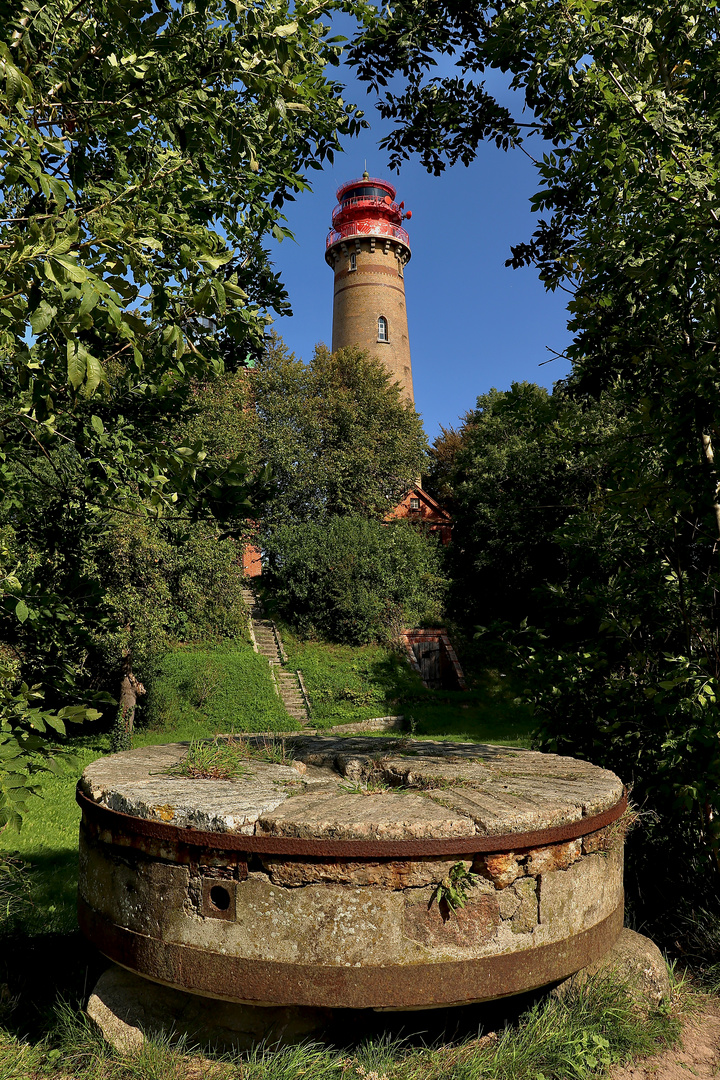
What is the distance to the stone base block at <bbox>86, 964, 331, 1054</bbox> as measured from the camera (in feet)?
10.6

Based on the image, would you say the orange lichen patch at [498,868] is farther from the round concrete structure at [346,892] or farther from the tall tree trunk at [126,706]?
the tall tree trunk at [126,706]

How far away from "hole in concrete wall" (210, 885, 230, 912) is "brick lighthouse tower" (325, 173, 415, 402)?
24119 millimetres

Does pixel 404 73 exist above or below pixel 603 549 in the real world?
→ above

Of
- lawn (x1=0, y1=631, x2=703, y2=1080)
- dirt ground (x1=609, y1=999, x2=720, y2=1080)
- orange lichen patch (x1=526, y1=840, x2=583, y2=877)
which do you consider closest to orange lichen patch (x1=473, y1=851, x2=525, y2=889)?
orange lichen patch (x1=526, y1=840, x2=583, y2=877)

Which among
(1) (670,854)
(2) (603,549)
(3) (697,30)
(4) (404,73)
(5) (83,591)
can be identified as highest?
(4) (404,73)

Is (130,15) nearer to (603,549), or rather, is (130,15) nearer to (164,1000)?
(603,549)

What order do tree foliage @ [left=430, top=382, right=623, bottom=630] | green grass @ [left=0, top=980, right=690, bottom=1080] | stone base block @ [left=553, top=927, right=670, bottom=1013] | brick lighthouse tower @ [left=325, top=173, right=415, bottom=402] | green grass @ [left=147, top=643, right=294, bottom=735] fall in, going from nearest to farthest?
green grass @ [left=0, top=980, right=690, bottom=1080], stone base block @ [left=553, top=927, right=670, bottom=1013], green grass @ [left=147, top=643, right=294, bottom=735], tree foliage @ [left=430, top=382, right=623, bottom=630], brick lighthouse tower @ [left=325, top=173, right=415, bottom=402]

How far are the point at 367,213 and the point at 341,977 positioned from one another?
91.9 feet

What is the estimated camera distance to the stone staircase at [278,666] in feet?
54.4

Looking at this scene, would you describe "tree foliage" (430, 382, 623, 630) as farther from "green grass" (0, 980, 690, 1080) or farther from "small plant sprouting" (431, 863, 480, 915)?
"small plant sprouting" (431, 863, 480, 915)

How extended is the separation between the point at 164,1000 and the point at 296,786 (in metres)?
1.21

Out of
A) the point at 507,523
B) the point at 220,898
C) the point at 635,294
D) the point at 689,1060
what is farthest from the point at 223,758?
the point at 507,523

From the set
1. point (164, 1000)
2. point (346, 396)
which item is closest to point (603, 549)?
point (164, 1000)

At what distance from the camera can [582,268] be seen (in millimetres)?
4887
